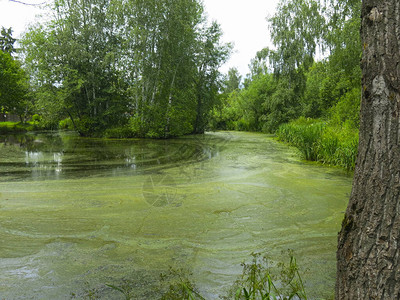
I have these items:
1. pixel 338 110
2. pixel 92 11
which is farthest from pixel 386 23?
pixel 92 11

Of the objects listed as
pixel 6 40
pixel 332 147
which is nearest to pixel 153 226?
pixel 332 147

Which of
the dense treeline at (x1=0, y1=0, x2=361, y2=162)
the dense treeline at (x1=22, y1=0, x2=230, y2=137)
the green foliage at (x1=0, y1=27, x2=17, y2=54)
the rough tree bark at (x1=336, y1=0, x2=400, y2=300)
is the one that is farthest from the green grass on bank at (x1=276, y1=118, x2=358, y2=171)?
the green foliage at (x1=0, y1=27, x2=17, y2=54)

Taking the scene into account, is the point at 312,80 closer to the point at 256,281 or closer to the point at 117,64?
the point at 117,64

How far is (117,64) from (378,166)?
58.2 ft

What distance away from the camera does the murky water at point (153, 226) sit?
2268 millimetres

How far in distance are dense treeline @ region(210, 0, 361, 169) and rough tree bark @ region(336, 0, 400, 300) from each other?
652 centimetres

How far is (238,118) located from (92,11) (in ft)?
64.3

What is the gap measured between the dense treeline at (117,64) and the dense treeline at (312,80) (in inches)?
240

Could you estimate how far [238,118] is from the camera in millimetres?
33625

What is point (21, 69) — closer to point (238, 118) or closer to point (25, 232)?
point (238, 118)

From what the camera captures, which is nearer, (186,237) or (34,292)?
(34,292)

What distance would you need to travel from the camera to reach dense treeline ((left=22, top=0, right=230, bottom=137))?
16.2m

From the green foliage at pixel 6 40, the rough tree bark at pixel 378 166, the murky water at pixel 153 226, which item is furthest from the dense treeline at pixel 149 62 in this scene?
the green foliage at pixel 6 40

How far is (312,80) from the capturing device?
2477cm
